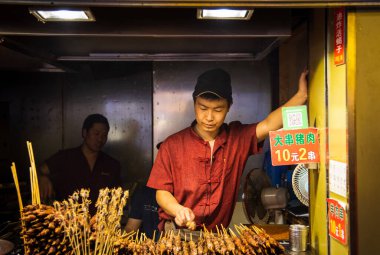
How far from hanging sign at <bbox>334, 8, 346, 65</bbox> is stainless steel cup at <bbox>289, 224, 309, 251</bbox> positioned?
127cm

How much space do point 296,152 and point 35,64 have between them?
3.17 metres

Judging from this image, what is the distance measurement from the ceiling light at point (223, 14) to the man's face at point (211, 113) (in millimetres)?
1195

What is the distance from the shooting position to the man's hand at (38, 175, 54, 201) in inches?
169

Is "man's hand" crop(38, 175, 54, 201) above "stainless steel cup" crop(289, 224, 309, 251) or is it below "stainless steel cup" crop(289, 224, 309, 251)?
above

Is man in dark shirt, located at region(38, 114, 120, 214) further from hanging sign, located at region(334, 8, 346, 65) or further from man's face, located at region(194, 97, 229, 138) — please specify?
hanging sign, located at region(334, 8, 346, 65)

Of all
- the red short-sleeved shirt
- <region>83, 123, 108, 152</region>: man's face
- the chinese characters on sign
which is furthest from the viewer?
<region>83, 123, 108, 152</region>: man's face

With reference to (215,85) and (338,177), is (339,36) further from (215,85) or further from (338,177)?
(215,85)

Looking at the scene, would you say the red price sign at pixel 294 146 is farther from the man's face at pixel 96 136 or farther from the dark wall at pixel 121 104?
the man's face at pixel 96 136

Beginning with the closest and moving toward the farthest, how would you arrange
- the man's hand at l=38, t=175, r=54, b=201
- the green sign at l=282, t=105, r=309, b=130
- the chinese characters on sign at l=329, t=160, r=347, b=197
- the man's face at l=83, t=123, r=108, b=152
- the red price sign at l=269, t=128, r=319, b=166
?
the chinese characters on sign at l=329, t=160, r=347, b=197 → the red price sign at l=269, t=128, r=319, b=166 → the green sign at l=282, t=105, r=309, b=130 → the man's hand at l=38, t=175, r=54, b=201 → the man's face at l=83, t=123, r=108, b=152

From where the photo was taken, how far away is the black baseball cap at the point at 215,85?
3775 mm

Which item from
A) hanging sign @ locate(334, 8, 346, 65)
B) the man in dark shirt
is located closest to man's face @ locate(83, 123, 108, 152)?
the man in dark shirt

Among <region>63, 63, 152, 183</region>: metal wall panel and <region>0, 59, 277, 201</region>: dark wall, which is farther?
<region>63, 63, 152, 183</region>: metal wall panel

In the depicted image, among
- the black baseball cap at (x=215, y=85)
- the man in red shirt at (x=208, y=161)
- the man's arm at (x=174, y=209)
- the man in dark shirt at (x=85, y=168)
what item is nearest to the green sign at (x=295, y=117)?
the man in red shirt at (x=208, y=161)

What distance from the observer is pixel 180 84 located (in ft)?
14.4
